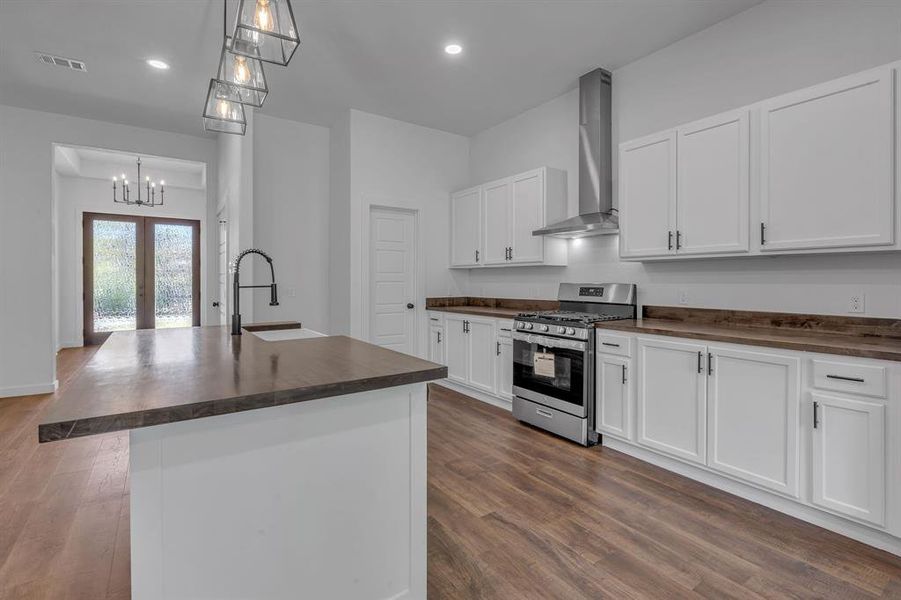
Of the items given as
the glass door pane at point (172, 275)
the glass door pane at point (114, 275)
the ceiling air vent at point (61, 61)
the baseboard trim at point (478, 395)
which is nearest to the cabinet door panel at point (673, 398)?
the baseboard trim at point (478, 395)

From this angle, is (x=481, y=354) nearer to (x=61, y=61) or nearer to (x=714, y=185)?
(x=714, y=185)

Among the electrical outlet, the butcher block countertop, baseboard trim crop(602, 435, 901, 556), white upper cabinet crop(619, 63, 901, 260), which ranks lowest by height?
baseboard trim crop(602, 435, 901, 556)

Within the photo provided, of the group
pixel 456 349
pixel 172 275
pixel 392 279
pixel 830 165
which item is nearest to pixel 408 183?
pixel 392 279

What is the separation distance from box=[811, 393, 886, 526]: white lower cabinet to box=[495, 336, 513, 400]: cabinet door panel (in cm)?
229

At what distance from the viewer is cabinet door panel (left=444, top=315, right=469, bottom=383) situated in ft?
15.2

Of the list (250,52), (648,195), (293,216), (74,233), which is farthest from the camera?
(74,233)

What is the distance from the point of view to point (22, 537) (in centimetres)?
212

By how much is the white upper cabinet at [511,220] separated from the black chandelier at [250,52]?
8.79ft

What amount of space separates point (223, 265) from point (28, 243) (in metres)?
1.88

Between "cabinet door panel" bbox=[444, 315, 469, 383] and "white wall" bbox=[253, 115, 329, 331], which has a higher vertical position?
"white wall" bbox=[253, 115, 329, 331]

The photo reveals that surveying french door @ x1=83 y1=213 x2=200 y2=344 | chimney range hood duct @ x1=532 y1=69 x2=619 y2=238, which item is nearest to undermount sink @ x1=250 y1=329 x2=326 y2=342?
chimney range hood duct @ x1=532 y1=69 x2=619 y2=238

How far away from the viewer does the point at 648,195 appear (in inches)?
127

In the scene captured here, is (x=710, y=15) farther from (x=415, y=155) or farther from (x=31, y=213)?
(x=31, y=213)

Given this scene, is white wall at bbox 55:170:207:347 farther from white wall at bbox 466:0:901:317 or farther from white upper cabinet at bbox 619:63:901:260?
white upper cabinet at bbox 619:63:901:260
